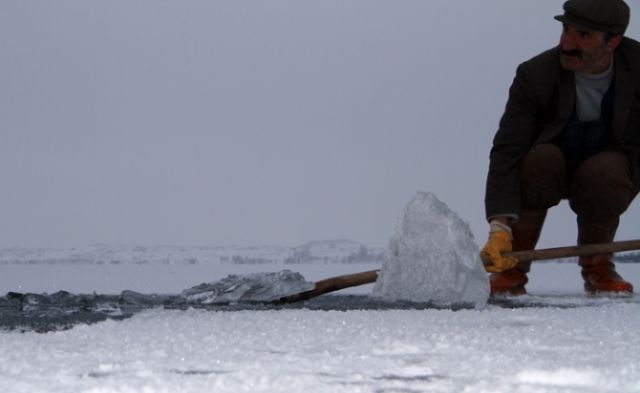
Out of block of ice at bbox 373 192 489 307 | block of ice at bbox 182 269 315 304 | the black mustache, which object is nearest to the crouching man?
the black mustache

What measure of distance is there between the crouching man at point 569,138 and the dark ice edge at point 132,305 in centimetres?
37

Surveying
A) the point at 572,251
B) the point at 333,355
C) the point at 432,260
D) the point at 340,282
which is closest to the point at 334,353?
the point at 333,355

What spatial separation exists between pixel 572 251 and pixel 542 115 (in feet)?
2.18

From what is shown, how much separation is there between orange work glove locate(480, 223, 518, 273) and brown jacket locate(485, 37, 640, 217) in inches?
3.3

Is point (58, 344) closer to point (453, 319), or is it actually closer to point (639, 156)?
point (453, 319)

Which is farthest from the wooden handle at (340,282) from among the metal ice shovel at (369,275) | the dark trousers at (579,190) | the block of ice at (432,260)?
the dark trousers at (579,190)

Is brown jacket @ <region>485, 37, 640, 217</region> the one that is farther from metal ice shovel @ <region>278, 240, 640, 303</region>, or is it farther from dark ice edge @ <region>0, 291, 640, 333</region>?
dark ice edge @ <region>0, 291, 640, 333</region>

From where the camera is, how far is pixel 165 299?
416 cm

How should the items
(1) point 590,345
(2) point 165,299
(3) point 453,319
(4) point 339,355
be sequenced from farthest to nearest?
(2) point 165,299 → (3) point 453,319 → (1) point 590,345 → (4) point 339,355

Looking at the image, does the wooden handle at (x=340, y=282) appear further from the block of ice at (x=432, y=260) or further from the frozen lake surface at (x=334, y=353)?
the frozen lake surface at (x=334, y=353)

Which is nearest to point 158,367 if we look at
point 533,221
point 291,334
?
point 291,334

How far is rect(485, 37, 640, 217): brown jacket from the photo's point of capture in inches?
164

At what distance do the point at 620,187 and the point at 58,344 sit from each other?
113 inches

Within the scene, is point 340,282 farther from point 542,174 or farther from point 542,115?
point 542,115
